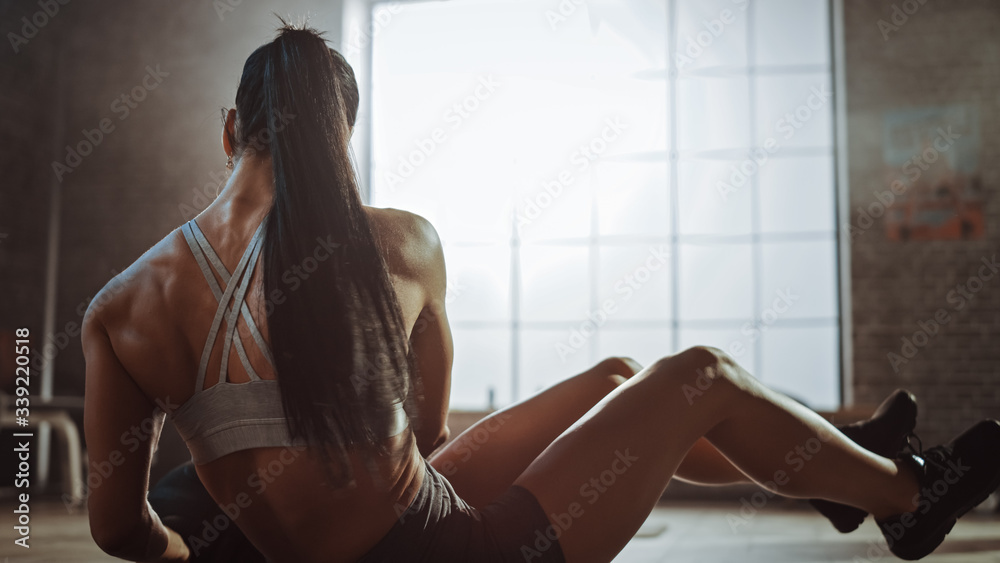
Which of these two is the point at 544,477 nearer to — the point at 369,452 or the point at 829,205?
the point at 369,452

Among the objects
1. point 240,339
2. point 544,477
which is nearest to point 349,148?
point 240,339

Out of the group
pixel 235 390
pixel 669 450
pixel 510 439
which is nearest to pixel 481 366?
pixel 510 439

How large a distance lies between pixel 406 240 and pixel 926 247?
16.7ft

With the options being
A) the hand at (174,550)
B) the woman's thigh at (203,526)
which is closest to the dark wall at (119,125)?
the woman's thigh at (203,526)

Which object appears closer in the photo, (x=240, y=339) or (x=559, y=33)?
(x=240, y=339)

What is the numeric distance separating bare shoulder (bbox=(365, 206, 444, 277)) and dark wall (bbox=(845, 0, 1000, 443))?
15.8ft

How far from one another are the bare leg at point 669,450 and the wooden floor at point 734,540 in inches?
63.8

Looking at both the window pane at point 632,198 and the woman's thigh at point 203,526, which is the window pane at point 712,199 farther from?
the woman's thigh at point 203,526

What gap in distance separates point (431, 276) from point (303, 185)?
214 mm

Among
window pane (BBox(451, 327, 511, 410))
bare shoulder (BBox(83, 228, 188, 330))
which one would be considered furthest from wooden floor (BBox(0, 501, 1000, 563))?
bare shoulder (BBox(83, 228, 188, 330))

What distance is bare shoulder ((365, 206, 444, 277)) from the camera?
3.50 ft

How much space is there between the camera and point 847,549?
3.02m

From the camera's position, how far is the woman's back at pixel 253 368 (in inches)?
39.4

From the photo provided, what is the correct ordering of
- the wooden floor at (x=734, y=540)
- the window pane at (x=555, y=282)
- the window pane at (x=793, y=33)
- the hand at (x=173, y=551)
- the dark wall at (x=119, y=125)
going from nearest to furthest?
the hand at (x=173, y=551) → the wooden floor at (x=734, y=540) → the window pane at (x=793, y=33) → the window pane at (x=555, y=282) → the dark wall at (x=119, y=125)
